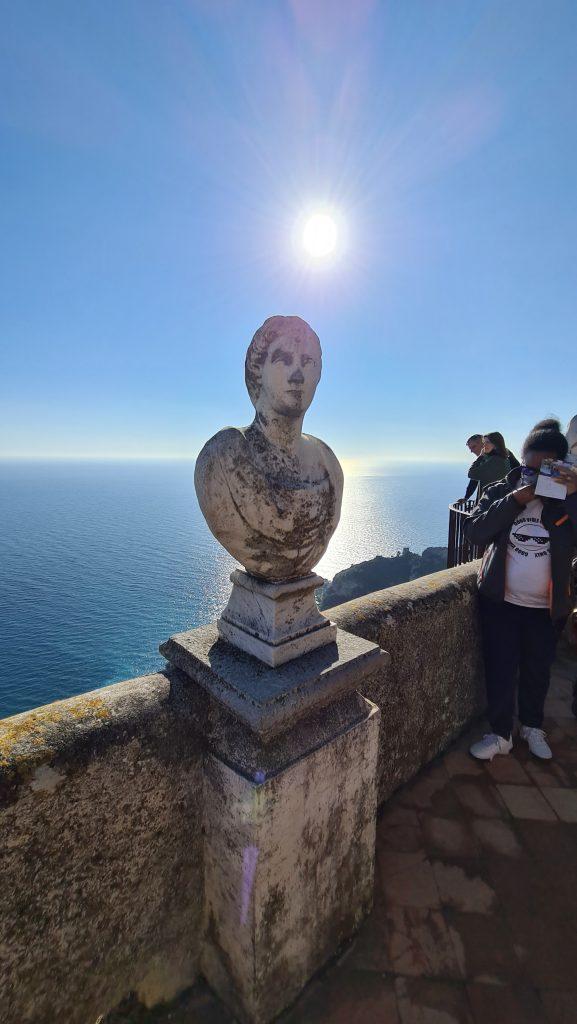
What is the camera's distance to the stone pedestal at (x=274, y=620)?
1593mm

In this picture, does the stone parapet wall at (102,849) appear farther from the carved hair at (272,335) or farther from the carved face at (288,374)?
the carved hair at (272,335)

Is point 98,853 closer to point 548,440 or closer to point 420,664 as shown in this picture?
point 420,664

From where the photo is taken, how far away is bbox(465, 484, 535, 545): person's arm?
2656 mm

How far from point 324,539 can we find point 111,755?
3.44 ft

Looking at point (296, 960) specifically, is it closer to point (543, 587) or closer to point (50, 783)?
point (50, 783)

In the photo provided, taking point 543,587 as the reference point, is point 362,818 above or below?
below

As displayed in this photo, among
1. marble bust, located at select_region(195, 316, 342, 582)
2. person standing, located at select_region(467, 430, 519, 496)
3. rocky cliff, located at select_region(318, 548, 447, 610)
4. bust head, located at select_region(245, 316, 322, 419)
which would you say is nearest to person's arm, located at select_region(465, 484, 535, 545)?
marble bust, located at select_region(195, 316, 342, 582)

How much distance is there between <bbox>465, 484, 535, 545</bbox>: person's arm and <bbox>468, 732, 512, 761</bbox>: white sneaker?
139cm

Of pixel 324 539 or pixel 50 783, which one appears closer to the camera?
pixel 50 783

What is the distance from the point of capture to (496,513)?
277 centimetres

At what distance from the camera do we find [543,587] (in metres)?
2.72

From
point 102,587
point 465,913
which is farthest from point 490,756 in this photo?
point 102,587

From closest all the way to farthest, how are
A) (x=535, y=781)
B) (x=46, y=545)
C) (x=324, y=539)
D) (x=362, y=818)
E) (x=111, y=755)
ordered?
(x=111, y=755)
(x=324, y=539)
(x=362, y=818)
(x=535, y=781)
(x=46, y=545)

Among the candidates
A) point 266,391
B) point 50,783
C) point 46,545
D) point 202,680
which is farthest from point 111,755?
point 46,545
